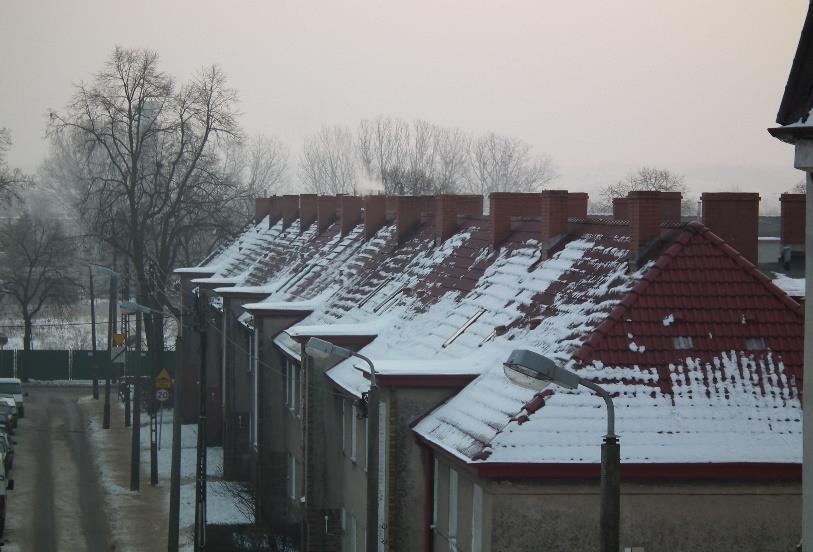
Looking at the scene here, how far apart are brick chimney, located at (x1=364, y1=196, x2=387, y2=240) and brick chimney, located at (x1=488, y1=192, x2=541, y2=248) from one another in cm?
1034

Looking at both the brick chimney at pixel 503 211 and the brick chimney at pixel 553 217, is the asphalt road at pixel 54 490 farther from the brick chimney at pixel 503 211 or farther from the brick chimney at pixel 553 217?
the brick chimney at pixel 553 217

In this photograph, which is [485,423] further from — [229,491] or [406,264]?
[229,491]

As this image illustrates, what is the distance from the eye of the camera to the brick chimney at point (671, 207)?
54.8 ft

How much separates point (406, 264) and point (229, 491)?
1056cm

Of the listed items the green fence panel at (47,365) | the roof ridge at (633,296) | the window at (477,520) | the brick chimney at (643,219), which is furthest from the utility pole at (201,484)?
the green fence panel at (47,365)

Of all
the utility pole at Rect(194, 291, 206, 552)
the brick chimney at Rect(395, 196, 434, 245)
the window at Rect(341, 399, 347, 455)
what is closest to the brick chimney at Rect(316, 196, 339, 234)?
the brick chimney at Rect(395, 196, 434, 245)

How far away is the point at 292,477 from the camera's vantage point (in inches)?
1108

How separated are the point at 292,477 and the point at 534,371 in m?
19.4

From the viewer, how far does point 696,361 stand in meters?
14.7

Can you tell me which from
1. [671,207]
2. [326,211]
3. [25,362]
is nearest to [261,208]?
[326,211]

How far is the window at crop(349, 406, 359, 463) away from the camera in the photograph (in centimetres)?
2028

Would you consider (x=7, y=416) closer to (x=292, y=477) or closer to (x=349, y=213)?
(x=349, y=213)

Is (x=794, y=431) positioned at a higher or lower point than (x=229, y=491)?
higher

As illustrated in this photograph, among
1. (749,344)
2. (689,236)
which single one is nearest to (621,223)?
(689,236)
